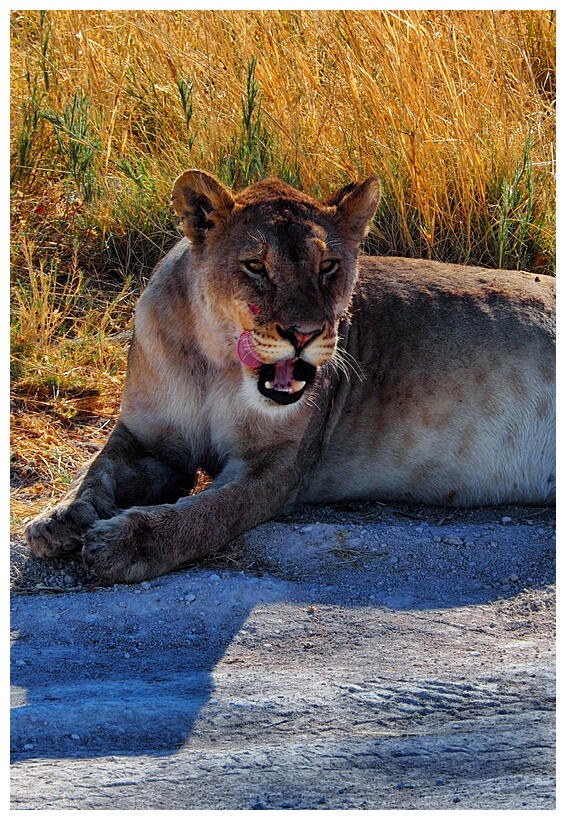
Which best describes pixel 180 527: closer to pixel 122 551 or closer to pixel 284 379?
pixel 122 551

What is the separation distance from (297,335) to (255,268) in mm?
344

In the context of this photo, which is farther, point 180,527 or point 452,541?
point 452,541

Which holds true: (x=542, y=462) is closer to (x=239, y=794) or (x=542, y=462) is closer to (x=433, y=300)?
(x=433, y=300)

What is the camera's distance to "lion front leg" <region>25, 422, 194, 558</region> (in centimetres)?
411

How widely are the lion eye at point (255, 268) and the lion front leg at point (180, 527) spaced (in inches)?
31.3

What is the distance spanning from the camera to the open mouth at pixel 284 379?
4094mm

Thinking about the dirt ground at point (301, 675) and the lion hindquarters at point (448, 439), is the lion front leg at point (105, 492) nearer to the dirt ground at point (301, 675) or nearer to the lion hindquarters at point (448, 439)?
→ the dirt ground at point (301, 675)

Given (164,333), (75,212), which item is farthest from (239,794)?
(75,212)

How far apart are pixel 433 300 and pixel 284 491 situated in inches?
46.3

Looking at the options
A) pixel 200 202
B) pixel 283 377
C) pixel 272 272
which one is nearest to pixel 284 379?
pixel 283 377

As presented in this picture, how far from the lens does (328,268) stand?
4.21 meters

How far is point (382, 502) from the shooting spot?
4.97 meters

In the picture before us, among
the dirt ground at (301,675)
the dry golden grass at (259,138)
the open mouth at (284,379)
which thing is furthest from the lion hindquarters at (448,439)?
the dry golden grass at (259,138)

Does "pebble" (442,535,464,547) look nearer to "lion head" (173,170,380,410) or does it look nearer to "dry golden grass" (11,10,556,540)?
"lion head" (173,170,380,410)
